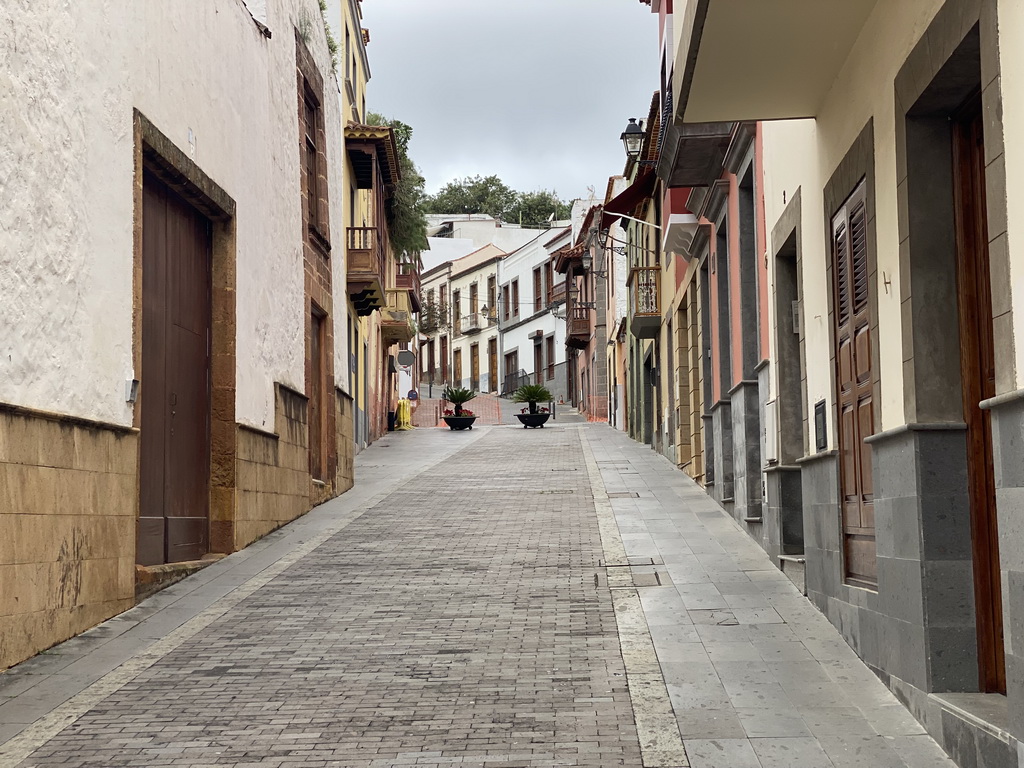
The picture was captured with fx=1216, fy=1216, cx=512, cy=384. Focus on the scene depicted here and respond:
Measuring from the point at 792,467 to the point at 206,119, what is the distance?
589cm

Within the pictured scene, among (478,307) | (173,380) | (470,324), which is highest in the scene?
(478,307)

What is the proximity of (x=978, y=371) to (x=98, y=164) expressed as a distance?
19.0 feet

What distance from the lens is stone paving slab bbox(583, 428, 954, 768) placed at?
5.30 m

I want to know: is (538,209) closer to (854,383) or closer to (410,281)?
(410,281)

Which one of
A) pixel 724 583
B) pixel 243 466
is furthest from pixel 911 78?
pixel 243 466

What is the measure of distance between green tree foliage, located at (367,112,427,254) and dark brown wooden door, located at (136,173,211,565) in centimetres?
1763

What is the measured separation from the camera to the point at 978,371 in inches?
215

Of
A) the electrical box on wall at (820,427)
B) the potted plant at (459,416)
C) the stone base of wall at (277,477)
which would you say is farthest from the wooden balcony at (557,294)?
the electrical box on wall at (820,427)

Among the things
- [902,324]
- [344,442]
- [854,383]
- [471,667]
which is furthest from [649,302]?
[902,324]

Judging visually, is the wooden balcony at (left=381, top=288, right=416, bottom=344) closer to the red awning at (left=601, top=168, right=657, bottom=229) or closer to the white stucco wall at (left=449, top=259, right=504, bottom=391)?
the red awning at (left=601, top=168, right=657, bottom=229)

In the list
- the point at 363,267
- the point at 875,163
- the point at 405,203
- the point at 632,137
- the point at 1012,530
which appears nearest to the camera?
the point at 1012,530

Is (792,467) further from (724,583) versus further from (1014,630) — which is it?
(1014,630)

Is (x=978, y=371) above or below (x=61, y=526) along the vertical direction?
above

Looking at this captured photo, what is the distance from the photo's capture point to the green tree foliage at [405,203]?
29.2 meters
